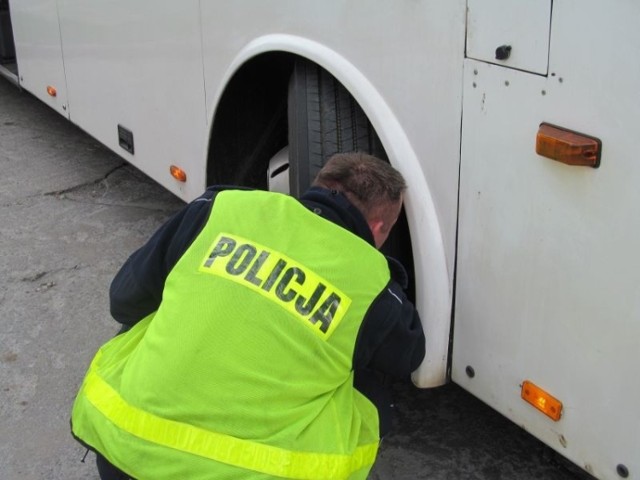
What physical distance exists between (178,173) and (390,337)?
1918 millimetres

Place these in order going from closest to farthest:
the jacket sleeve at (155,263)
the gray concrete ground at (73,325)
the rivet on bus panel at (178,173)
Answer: the jacket sleeve at (155,263), the gray concrete ground at (73,325), the rivet on bus panel at (178,173)

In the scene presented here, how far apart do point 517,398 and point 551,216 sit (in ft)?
1.68

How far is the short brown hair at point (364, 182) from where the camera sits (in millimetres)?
2117

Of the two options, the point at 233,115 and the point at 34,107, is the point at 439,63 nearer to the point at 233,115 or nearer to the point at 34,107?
the point at 233,115

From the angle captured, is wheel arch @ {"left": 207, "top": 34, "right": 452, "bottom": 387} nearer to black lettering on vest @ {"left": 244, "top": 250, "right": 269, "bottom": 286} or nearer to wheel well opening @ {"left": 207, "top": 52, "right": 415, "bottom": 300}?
wheel well opening @ {"left": 207, "top": 52, "right": 415, "bottom": 300}

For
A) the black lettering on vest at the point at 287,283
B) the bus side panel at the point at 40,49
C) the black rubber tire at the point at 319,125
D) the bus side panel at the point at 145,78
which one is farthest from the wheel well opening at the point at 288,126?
the bus side panel at the point at 40,49

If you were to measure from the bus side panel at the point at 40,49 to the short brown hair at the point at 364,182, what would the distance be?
308 cm

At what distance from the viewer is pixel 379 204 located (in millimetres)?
2139

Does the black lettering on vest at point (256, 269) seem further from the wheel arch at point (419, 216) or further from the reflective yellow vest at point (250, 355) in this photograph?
the wheel arch at point (419, 216)

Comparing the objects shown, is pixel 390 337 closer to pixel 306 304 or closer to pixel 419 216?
pixel 306 304

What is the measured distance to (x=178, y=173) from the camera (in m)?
3.74

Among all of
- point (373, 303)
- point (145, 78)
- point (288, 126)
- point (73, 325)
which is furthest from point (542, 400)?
point (145, 78)

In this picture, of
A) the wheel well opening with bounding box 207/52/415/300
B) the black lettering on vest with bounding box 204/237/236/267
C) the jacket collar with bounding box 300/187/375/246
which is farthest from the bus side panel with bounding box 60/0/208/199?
the black lettering on vest with bounding box 204/237/236/267

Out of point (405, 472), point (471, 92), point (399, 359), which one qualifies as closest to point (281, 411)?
point (399, 359)
